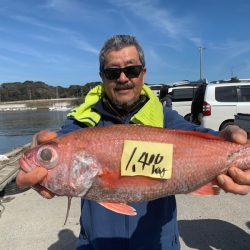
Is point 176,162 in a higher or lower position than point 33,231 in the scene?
higher

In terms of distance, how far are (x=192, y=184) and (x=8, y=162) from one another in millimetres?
11249

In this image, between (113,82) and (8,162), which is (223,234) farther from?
(8,162)

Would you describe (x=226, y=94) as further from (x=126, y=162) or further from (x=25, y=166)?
(x=25, y=166)

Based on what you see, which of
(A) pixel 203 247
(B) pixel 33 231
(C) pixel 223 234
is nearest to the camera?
(A) pixel 203 247

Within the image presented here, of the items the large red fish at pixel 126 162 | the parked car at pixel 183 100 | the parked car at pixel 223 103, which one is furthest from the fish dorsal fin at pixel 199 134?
the parked car at pixel 183 100

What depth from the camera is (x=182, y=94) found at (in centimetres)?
2014

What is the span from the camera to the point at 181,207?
7.40 meters

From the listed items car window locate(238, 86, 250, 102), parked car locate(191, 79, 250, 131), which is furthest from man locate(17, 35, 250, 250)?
car window locate(238, 86, 250, 102)

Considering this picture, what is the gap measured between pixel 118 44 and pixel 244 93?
12849mm

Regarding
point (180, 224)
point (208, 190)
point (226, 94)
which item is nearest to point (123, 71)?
point (208, 190)

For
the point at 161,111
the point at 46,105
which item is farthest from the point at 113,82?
the point at 46,105

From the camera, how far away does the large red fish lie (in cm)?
242

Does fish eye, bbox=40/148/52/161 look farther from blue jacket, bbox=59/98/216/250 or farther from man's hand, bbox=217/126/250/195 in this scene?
man's hand, bbox=217/126/250/195

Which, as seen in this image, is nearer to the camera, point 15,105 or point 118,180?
point 118,180
